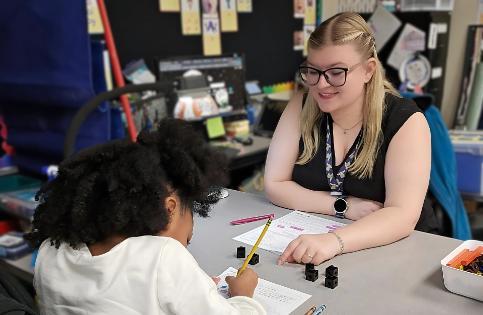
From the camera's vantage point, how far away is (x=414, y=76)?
3.49m

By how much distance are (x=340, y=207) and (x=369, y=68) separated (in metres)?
0.42

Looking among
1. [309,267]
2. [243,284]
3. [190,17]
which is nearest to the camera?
[243,284]

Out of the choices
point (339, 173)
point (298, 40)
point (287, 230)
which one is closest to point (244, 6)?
point (298, 40)

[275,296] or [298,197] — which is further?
[298,197]

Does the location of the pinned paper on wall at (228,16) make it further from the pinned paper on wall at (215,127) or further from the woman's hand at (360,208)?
the woman's hand at (360,208)

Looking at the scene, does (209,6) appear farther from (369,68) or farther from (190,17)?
(369,68)

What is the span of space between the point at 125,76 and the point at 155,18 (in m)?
0.38

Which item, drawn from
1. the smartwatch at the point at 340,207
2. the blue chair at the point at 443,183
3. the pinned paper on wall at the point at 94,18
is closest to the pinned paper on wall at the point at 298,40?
the pinned paper on wall at the point at 94,18

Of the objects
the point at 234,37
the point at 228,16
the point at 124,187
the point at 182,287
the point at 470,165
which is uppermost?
the point at 228,16

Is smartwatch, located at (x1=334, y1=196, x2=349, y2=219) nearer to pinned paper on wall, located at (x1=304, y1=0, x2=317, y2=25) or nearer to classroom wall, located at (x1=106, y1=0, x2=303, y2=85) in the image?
classroom wall, located at (x1=106, y1=0, x2=303, y2=85)

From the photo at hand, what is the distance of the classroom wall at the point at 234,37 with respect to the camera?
2.60m

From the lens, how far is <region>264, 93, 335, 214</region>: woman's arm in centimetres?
142

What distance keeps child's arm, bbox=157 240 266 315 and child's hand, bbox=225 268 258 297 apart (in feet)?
0.40

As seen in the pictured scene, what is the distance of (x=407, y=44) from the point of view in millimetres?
3463
